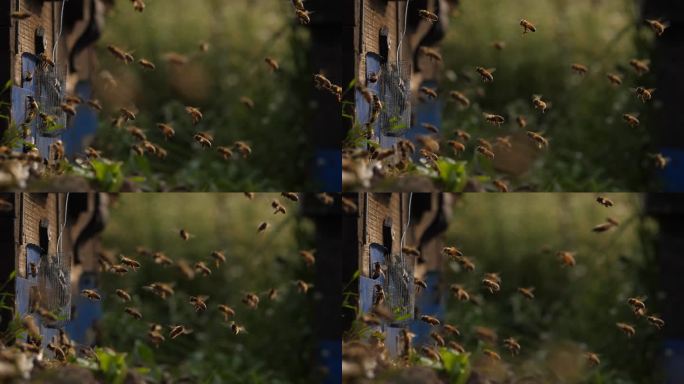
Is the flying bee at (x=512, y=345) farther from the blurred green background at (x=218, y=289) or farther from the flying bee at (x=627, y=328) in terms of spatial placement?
the blurred green background at (x=218, y=289)

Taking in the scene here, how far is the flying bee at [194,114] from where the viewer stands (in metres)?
4.93

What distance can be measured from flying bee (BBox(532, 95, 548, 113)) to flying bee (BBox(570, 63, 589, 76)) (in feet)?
0.64

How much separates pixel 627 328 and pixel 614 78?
1.10 m

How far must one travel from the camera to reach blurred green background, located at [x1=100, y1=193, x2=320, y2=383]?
495 centimetres

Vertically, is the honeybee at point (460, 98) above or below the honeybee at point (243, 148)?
A: above

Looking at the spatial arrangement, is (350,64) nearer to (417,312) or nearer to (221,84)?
(221,84)

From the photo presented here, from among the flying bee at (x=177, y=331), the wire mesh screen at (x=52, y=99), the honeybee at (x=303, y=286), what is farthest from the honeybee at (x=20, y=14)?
the honeybee at (x=303, y=286)

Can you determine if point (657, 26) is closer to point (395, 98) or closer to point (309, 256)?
point (395, 98)

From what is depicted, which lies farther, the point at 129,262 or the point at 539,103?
the point at 539,103

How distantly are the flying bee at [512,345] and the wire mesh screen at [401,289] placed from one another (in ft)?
1.47

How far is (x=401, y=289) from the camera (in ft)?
16.1

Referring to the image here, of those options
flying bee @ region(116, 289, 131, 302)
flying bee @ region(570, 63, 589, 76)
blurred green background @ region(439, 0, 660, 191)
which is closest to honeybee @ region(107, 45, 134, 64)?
flying bee @ region(116, 289, 131, 302)

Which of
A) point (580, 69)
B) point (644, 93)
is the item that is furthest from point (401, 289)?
point (644, 93)

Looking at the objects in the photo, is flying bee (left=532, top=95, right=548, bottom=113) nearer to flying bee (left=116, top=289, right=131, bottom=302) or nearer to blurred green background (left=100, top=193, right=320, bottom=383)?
blurred green background (left=100, top=193, right=320, bottom=383)
